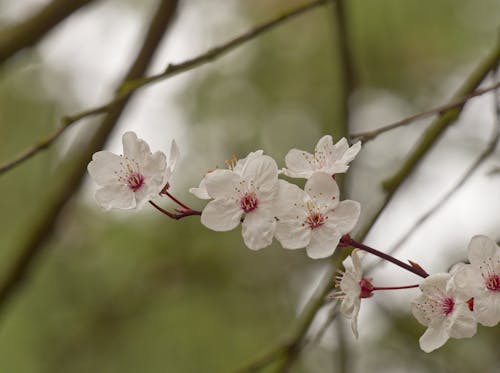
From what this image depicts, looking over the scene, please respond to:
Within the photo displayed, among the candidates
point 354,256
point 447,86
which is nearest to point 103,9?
point 447,86

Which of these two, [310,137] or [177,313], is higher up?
[310,137]

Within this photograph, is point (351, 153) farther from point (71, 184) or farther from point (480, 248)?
point (71, 184)

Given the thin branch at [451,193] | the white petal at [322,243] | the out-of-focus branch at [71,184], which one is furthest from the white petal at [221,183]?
the out-of-focus branch at [71,184]

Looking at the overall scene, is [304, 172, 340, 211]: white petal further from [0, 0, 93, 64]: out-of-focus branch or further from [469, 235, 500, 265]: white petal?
[0, 0, 93, 64]: out-of-focus branch

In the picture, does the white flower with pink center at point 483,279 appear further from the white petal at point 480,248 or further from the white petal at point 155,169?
the white petal at point 155,169

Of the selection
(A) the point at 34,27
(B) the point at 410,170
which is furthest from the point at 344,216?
(A) the point at 34,27

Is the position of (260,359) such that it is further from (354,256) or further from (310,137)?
(310,137)

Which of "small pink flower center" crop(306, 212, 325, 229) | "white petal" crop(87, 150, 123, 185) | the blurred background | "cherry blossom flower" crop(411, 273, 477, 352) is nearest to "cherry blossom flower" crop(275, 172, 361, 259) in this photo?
"small pink flower center" crop(306, 212, 325, 229)
